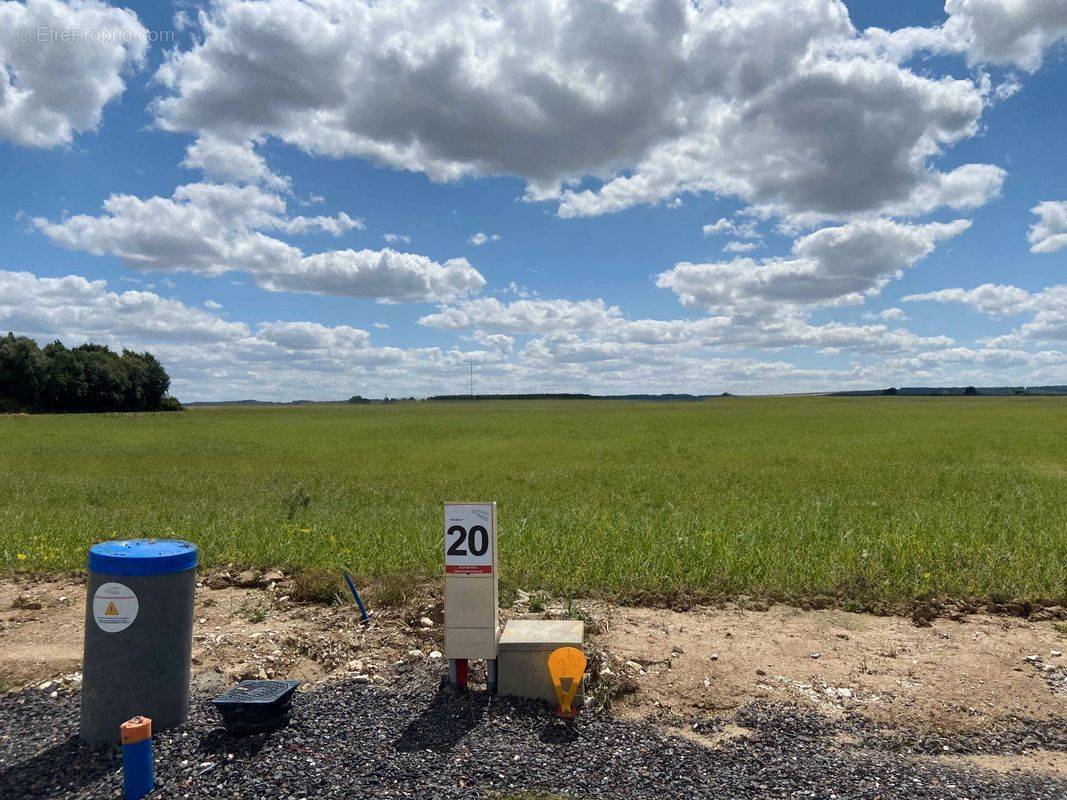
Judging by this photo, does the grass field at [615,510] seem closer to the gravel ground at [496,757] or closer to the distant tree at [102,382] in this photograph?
the gravel ground at [496,757]

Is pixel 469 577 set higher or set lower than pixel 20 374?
lower

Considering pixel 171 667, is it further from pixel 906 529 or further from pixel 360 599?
pixel 906 529

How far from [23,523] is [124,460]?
2086cm

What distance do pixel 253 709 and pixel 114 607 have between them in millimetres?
1084

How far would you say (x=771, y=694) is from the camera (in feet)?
17.1

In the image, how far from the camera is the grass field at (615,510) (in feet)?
27.1

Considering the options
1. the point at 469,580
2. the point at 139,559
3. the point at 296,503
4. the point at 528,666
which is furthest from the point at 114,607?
the point at 296,503

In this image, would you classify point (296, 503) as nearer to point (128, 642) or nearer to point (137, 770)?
point (128, 642)

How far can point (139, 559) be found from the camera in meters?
4.54

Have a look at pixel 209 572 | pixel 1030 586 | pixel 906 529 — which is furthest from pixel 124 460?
pixel 1030 586

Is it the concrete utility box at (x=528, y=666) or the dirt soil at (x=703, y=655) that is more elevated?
the concrete utility box at (x=528, y=666)

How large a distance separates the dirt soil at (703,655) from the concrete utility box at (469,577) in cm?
79

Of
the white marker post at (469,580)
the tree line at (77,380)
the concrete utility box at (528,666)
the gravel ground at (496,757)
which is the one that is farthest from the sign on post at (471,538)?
the tree line at (77,380)

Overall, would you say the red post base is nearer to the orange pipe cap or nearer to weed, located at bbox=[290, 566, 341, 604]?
the orange pipe cap
